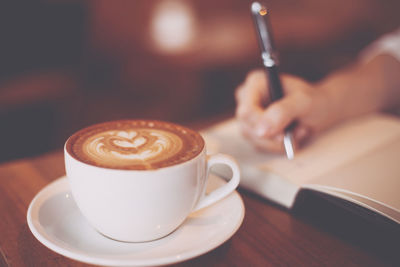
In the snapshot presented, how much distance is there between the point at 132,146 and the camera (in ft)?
1.65

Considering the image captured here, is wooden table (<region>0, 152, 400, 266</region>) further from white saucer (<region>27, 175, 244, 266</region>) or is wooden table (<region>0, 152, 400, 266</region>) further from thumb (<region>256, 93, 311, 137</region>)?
thumb (<region>256, 93, 311, 137</region>)

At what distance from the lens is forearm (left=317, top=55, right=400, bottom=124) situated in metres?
0.92

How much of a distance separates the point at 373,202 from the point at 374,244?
0.20ft

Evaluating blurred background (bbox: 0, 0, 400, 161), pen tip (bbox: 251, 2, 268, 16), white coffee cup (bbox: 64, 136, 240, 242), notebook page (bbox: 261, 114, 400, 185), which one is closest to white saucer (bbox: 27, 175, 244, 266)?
white coffee cup (bbox: 64, 136, 240, 242)

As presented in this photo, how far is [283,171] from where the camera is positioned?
65cm

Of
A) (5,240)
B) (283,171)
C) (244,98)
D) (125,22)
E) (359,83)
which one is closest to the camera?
(5,240)

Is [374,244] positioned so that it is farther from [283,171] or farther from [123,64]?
[123,64]

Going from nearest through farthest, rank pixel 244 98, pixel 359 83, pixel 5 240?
pixel 5 240 → pixel 244 98 → pixel 359 83

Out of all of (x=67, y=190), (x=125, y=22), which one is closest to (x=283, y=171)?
(x=67, y=190)

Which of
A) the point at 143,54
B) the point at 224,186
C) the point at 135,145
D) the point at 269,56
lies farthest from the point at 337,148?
the point at 143,54

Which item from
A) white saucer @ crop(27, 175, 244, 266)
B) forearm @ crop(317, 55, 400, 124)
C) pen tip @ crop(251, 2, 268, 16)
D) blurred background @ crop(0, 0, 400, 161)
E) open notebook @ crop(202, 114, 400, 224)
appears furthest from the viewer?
blurred background @ crop(0, 0, 400, 161)

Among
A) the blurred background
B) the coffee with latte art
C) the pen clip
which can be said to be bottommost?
the blurred background

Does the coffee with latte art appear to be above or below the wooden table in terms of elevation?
above

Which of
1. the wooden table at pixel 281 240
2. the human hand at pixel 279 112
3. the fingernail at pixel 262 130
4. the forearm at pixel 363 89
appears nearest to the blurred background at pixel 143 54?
the forearm at pixel 363 89
